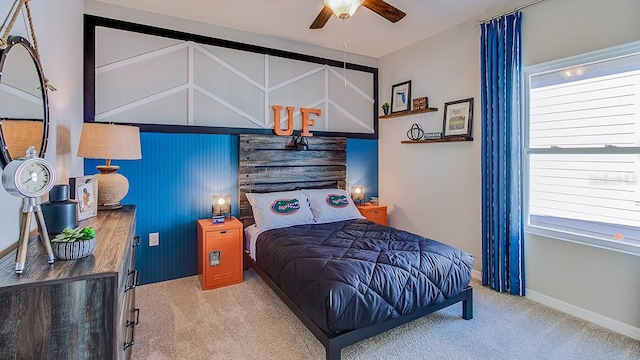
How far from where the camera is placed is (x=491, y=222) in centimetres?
299

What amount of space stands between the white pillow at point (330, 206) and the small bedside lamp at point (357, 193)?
51 centimetres

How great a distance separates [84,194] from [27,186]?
3.26 ft

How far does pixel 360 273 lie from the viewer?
1967 mm

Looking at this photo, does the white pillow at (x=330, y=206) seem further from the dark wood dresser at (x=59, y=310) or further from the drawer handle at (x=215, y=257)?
the dark wood dresser at (x=59, y=310)

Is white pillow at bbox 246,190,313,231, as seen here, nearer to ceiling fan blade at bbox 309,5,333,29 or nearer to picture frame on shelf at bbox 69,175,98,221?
picture frame on shelf at bbox 69,175,98,221

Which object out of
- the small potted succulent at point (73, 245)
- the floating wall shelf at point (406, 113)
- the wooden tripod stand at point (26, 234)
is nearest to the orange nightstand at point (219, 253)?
the small potted succulent at point (73, 245)

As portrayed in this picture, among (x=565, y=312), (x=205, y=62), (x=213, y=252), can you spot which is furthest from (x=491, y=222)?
(x=205, y=62)

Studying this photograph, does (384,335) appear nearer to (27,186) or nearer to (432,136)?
(27,186)

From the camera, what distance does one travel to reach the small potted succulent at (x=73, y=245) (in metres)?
1.14

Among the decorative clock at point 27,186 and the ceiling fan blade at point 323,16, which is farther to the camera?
the ceiling fan blade at point 323,16

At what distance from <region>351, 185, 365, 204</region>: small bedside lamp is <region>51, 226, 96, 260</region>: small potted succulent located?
10.9 ft

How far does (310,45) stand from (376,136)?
5.04 ft

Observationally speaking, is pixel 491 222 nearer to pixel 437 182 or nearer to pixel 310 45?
pixel 437 182

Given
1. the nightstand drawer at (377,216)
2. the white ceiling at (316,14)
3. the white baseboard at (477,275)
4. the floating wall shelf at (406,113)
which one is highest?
the white ceiling at (316,14)
